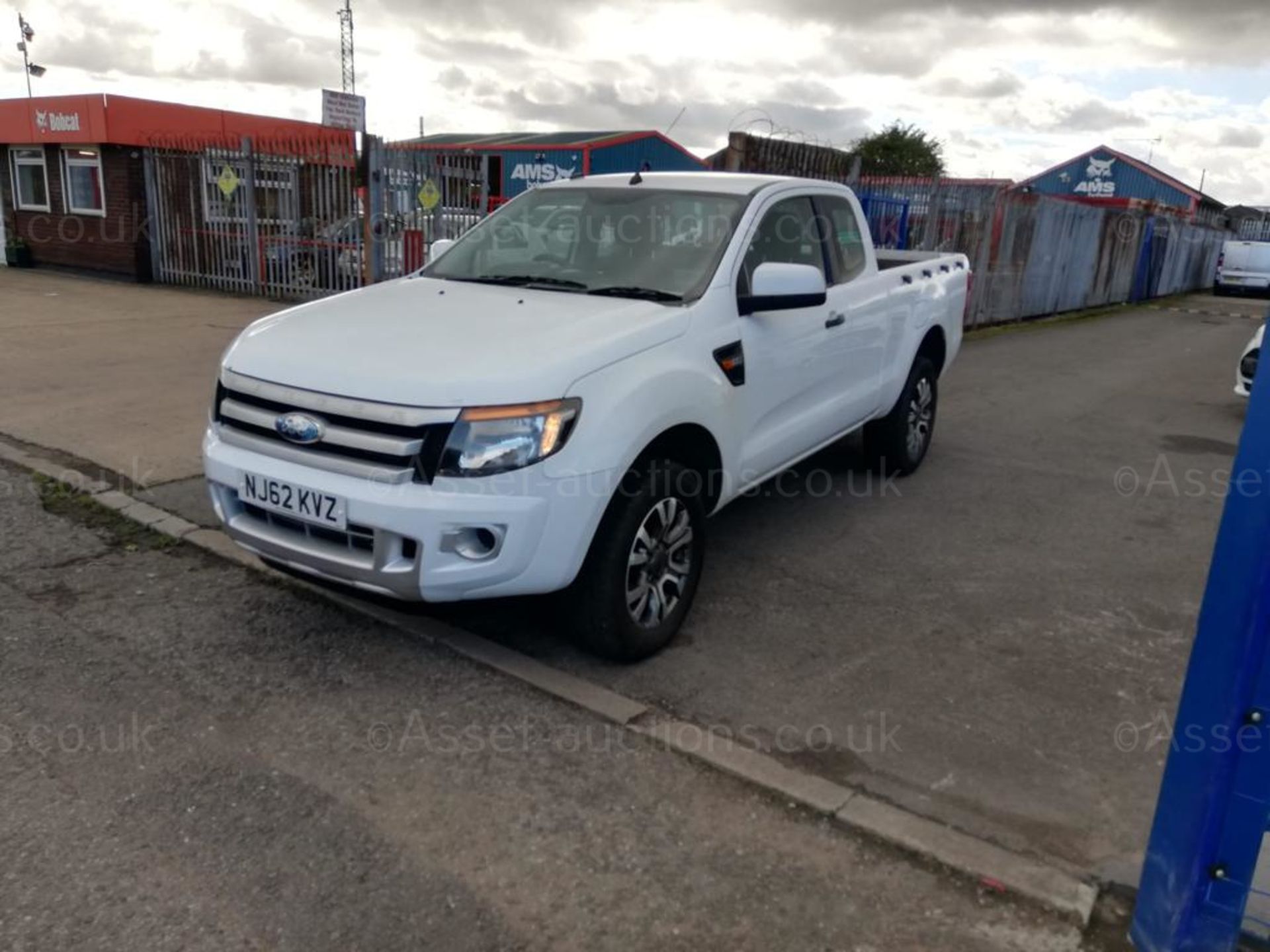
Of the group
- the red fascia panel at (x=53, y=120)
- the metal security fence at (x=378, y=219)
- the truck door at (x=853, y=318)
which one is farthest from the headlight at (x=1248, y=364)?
the red fascia panel at (x=53, y=120)

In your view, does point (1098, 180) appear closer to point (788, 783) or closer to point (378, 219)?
point (378, 219)

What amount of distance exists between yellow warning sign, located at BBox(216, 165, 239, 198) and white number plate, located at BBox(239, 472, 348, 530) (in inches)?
514

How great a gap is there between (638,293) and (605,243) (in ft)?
1.78

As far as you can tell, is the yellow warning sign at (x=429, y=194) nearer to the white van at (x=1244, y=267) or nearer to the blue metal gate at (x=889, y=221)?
the blue metal gate at (x=889, y=221)

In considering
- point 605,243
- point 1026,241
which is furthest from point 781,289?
point 1026,241

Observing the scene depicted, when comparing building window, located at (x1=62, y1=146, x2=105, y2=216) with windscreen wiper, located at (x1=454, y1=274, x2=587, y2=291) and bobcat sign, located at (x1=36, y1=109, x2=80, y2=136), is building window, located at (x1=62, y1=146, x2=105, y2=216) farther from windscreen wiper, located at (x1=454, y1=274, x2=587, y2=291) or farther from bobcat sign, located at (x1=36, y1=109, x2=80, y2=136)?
windscreen wiper, located at (x1=454, y1=274, x2=587, y2=291)

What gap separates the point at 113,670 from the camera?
3756 millimetres

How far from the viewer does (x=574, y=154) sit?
24.6 meters

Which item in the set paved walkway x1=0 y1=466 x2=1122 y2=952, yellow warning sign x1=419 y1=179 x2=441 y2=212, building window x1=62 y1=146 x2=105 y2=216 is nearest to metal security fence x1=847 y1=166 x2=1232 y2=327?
yellow warning sign x1=419 y1=179 x2=441 y2=212

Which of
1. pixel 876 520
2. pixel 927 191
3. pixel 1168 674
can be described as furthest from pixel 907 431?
pixel 927 191

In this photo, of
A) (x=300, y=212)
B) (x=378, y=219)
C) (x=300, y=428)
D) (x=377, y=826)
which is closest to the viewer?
(x=377, y=826)

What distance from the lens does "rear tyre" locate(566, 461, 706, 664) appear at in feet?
11.9

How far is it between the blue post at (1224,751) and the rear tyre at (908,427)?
4085 mm

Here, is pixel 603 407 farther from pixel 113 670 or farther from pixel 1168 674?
pixel 1168 674
